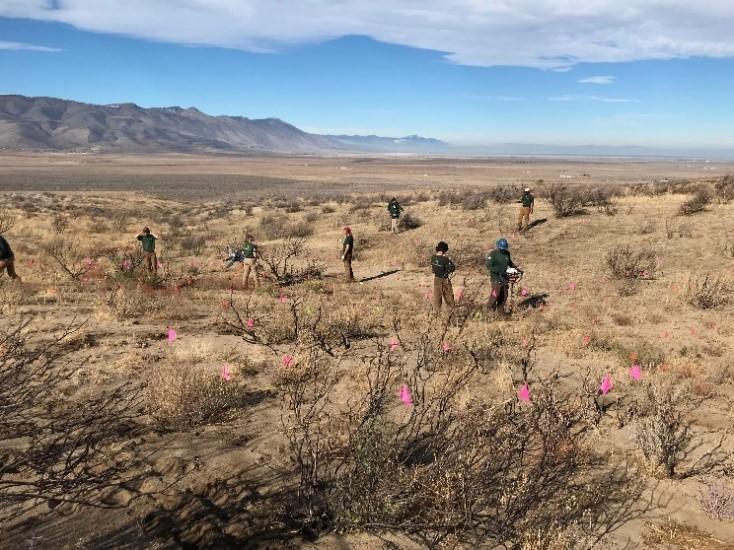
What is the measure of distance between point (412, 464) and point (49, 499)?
3022 mm

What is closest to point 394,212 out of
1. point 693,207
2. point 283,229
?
point 283,229

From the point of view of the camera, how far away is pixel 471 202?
85.1ft

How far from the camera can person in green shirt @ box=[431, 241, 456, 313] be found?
992cm

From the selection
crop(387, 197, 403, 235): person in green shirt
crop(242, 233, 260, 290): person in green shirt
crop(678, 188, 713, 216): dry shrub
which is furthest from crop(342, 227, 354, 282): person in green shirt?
crop(678, 188, 713, 216): dry shrub

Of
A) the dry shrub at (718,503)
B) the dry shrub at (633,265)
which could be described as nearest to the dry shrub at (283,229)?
the dry shrub at (633,265)

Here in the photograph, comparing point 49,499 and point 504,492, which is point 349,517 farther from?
point 49,499

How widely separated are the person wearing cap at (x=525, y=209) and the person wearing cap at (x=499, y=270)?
849 centimetres

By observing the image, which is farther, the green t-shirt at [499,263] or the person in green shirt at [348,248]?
the person in green shirt at [348,248]

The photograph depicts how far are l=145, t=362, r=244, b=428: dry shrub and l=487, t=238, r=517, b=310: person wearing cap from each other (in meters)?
5.41

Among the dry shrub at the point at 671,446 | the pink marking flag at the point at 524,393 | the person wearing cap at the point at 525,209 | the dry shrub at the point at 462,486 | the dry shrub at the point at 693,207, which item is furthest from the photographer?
the dry shrub at the point at 693,207

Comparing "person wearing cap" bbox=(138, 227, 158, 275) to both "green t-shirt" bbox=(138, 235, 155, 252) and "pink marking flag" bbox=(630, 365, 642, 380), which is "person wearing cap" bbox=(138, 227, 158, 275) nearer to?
"green t-shirt" bbox=(138, 235, 155, 252)

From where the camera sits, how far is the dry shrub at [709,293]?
1091 centimetres

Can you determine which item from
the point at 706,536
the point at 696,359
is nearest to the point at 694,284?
the point at 696,359

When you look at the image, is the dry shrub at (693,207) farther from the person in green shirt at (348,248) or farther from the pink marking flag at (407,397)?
the pink marking flag at (407,397)
